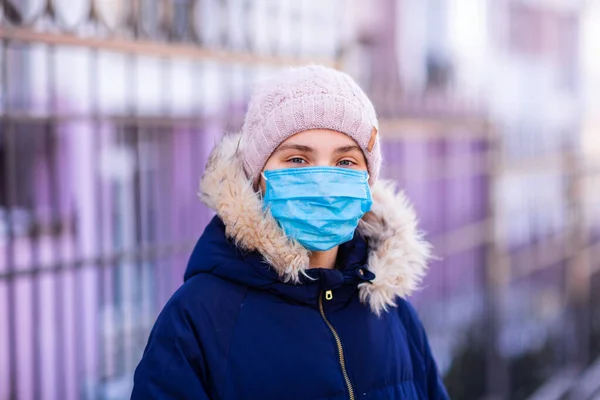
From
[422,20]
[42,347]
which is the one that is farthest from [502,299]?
[422,20]

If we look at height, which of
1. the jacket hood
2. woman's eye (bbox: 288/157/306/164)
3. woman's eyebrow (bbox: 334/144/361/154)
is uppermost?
woman's eyebrow (bbox: 334/144/361/154)

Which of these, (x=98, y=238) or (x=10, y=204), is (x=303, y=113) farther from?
(x=98, y=238)

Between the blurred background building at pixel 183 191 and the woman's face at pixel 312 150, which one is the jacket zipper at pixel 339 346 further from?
the blurred background building at pixel 183 191

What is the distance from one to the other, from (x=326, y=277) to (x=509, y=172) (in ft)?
12.1

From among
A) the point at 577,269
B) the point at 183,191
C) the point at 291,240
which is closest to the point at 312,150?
the point at 291,240

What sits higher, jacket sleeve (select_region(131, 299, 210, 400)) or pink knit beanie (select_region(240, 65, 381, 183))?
pink knit beanie (select_region(240, 65, 381, 183))

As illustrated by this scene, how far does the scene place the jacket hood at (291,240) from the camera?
1.89 m

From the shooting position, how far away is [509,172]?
17.4 feet

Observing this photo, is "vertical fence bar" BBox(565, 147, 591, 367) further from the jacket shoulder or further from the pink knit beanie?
the jacket shoulder

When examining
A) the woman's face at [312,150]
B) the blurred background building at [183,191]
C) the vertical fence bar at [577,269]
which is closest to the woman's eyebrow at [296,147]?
the woman's face at [312,150]

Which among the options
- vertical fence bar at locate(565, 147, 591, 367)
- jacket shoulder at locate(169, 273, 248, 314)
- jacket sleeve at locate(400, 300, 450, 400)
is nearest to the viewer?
jacket shoulder at locate(169, 273, 248, 314)

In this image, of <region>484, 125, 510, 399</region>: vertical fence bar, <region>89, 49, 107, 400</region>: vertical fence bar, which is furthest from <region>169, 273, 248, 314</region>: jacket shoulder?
<region>484, 125, 510, 399</region>: vertical fence bar

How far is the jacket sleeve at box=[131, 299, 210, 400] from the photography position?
66.8 inches

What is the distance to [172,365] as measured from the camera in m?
1.71
